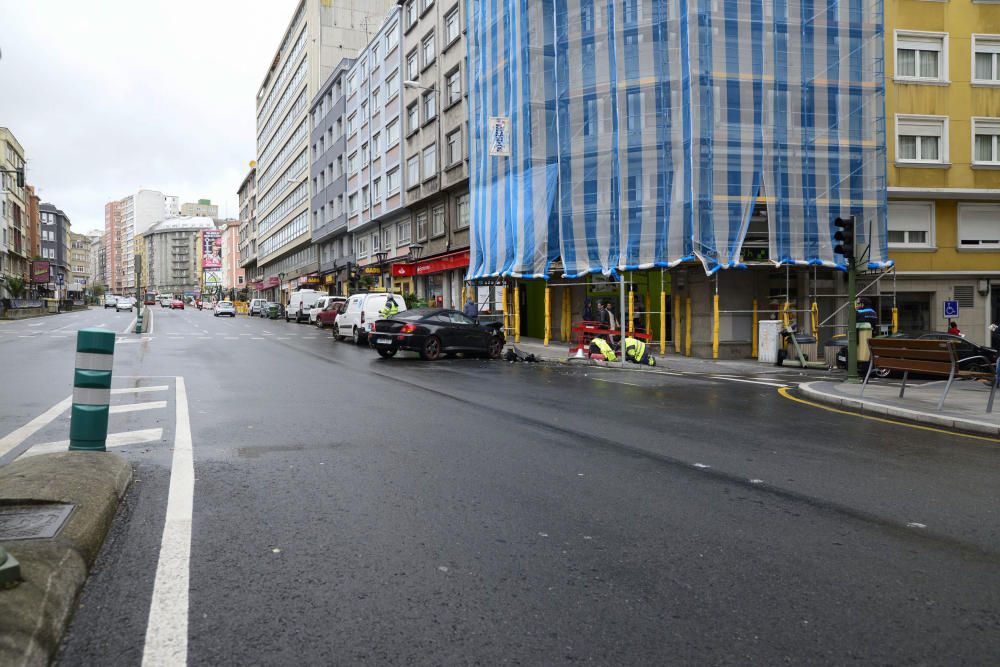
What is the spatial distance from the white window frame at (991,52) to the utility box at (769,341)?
12.6 metres

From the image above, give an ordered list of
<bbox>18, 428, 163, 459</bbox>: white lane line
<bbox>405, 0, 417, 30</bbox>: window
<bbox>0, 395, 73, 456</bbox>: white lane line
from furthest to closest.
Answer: <bbox>405, 0, 417, 30</bbox>: window, <bbox>0, 395, 73, 456</bbox>: white lane line, <bbox>18, 428, 163, 459</bbox>: white lane line

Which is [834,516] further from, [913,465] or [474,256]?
[474,256]

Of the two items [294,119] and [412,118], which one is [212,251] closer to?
[294,119]

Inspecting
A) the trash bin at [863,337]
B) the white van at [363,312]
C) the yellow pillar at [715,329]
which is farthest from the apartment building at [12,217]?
the trash bin at [863,337]

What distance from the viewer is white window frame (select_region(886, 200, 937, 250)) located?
23.0 meters

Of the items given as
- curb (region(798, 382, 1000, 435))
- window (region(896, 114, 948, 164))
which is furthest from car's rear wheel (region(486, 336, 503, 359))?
window (region(896, 114, 948, 164))

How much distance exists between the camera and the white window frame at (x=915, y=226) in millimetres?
23031

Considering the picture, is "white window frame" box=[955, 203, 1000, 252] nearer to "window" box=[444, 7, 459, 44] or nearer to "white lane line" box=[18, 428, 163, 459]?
"window" box=[444, 7, 459, 44]

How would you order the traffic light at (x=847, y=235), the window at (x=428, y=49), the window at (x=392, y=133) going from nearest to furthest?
1. the traffic light at (x=847, y=235)
2. the window at (x=428, y=49)
3. the window at (x=392, y=133)

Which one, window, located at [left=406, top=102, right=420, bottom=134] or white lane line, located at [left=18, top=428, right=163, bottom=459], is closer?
white lane line, located at [left=18, top=428, right=163, bottom=459]

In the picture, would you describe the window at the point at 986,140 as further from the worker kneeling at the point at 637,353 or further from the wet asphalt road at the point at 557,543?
the wet asphalt road at the point at 557,543

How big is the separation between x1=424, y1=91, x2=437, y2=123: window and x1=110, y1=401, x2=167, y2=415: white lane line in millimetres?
29322

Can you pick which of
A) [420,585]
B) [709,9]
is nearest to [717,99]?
[709,9]

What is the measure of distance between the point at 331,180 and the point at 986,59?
1784 inches
